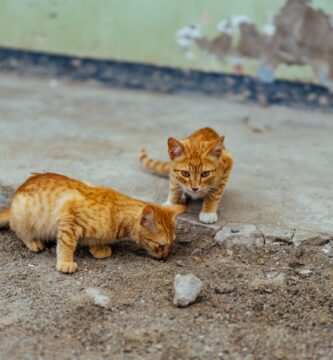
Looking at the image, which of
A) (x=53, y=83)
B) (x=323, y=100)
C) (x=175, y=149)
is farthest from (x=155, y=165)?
(x=53, y=83)

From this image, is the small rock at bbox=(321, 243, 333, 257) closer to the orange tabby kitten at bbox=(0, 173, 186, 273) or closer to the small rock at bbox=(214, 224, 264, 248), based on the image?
the small rock at bbox=(214, 224, 264, 248)

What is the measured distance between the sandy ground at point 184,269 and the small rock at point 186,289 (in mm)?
45

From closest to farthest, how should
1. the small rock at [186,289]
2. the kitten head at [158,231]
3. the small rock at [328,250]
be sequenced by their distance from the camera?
the small rock at [186,289] → the kitten head at [158,231] → the small rock at [328,250]

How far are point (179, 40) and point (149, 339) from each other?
17.2 ft

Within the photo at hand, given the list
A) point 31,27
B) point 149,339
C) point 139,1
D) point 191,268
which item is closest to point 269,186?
point 191,268

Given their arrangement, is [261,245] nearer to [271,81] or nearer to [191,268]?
[191,268]

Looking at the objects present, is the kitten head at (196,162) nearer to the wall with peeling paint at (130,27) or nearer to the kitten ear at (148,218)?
the kitten ear at (148,218)

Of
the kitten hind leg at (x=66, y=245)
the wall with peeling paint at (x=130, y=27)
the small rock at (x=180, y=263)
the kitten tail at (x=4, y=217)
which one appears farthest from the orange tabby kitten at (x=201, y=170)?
the wall with peeling paint at (x=130, y=27)

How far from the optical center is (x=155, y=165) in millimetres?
4270

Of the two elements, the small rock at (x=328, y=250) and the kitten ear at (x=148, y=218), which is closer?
the kitten ear at (x=148, y=218)

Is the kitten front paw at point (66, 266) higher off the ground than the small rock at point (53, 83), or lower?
lower

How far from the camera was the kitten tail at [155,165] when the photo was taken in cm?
419

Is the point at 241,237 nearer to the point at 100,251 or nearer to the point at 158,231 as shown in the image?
the point at 158,231

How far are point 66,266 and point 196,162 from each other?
99cm
